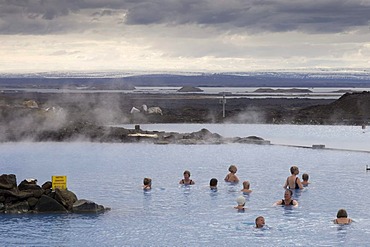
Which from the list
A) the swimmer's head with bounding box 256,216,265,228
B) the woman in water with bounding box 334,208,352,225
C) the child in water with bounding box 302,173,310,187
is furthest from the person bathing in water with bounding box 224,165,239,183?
the swimmer's head with bounding box 256,216,265,228

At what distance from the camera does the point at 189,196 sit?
24.1m

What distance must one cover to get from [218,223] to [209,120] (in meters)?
39.3

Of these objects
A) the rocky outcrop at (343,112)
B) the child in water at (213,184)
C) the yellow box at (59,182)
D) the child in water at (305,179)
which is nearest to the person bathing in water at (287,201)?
the child in water at (213,184)

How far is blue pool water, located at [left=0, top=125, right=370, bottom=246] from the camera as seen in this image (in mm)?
18469

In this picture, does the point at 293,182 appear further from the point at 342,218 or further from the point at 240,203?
the point at 342,218

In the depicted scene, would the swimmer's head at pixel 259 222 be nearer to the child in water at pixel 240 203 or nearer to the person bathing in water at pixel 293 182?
the child in water at pixel 240 203

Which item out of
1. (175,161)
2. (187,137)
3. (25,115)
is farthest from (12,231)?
(25,115)

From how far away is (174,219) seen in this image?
807 inches

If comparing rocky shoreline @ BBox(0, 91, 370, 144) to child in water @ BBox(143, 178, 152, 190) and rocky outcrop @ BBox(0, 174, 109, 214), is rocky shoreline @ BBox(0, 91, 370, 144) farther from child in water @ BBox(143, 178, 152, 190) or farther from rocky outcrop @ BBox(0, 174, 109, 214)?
rocky outcrop @ BBox(0, 174, 109, 214)

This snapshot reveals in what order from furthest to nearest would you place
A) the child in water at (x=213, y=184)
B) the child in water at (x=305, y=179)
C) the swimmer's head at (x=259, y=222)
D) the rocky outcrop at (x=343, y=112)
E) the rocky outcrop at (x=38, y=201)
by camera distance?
1. the rocky outcrop at (x=343, y=112)
2. the child in water at (x=305, y=179)
3. the child in water at (x=213, y=184)
4. the rocky outcrop at (x=38, y=201)
5. the swimmer's head at (x=259, y=222)

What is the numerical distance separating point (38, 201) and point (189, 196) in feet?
17.0

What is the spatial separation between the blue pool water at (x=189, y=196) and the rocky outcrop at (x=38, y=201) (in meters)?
0.40

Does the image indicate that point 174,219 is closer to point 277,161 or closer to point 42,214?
point 42,214

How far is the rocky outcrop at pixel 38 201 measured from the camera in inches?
821
